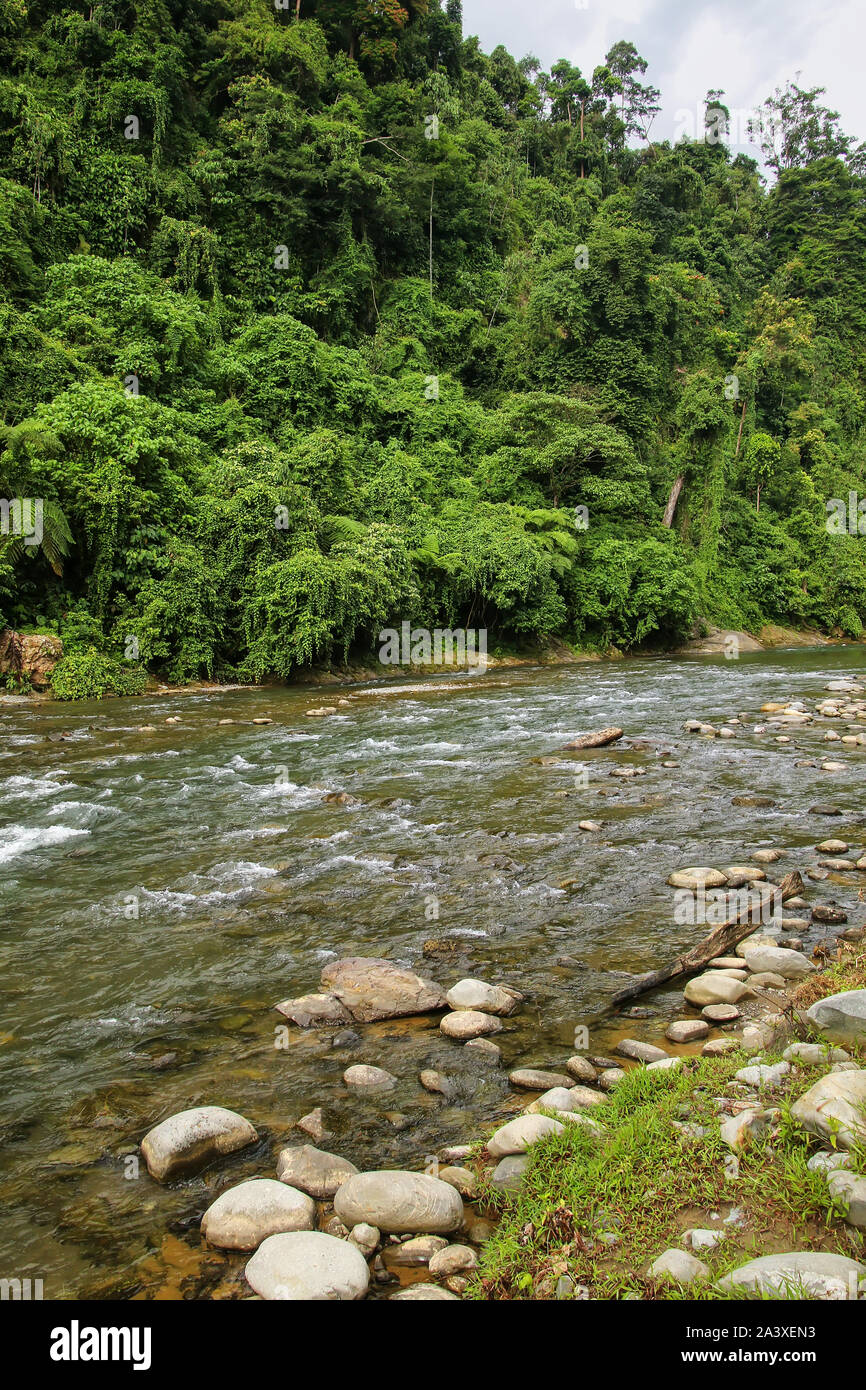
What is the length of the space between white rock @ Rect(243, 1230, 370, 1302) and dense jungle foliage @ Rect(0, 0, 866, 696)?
1590 centimetres

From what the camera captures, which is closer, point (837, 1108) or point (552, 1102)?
point (837, 1108)

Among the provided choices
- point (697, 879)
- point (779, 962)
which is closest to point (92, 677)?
point (697, 879)

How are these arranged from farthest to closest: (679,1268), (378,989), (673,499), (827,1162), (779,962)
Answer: (673,499), (779,962), (378,989), (827,1162), (679,1268)

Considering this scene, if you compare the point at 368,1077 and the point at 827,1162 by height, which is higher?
the point at 827,1162

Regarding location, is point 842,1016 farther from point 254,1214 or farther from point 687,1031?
point 254,1214

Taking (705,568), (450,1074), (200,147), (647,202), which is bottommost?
(450,1074)

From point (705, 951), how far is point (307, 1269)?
323 centimetres

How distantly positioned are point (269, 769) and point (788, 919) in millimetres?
7082

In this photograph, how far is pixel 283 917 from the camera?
555 centimetres

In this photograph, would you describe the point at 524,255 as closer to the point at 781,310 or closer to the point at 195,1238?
the point at 781,310

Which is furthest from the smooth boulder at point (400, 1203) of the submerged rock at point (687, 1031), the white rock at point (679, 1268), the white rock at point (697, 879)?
the white rock at point (697, 879)

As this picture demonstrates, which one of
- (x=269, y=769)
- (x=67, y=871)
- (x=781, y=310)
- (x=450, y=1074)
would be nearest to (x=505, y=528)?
(x=269, y=769)

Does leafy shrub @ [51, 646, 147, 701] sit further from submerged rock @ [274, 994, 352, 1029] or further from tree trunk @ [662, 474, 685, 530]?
tree trunk @ [662, 474, 685, 530]

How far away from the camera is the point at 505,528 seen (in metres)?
25.9
